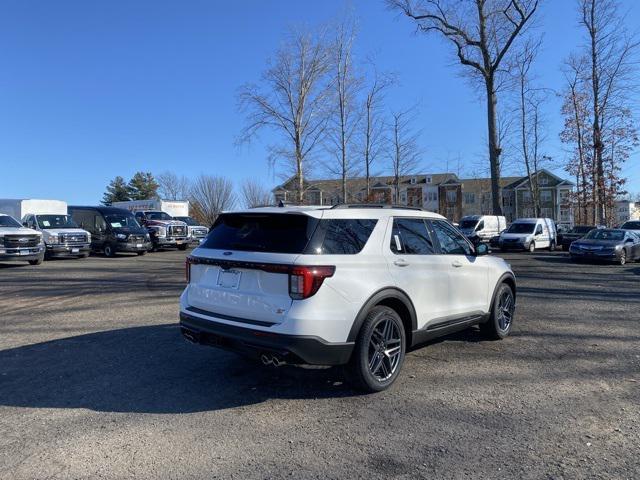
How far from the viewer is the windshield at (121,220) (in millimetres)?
22750

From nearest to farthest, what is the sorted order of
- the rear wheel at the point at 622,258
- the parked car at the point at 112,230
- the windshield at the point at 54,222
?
the rear wheel at the point at 622,258 < the windshield at the point at 54,222 < the parked car at the point at 112,230

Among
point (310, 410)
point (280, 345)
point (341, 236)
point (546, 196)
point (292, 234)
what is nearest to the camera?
point (280, 345)

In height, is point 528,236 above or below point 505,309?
above

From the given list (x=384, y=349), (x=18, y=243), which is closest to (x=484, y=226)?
(x=18, y=243)

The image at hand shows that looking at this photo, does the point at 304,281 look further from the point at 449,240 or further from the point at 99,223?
the point at 99,223

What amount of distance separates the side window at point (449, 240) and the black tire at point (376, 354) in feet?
4.38

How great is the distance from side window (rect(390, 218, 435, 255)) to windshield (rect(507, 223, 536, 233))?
2439 centimetres

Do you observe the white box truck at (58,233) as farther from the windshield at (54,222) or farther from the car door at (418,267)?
the car door at (418,267)

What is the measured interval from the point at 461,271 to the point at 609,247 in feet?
55.5

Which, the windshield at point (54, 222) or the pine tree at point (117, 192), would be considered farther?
→ the pine tree at point (117, 192)

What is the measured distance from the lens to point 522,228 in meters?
27.9

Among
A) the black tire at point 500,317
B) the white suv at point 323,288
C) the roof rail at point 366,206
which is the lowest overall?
the black tire at point 500,317

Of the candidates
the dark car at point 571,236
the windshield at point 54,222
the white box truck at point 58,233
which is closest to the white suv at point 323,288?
the white box truck at point 58,233

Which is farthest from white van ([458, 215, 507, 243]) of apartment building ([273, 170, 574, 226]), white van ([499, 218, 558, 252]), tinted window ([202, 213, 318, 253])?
apartment building ([273, 170, 574, 226])
